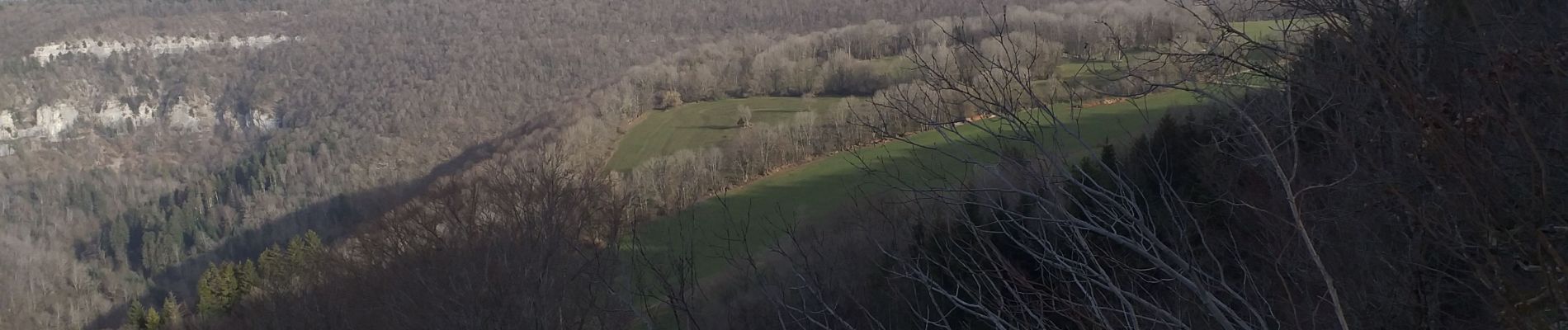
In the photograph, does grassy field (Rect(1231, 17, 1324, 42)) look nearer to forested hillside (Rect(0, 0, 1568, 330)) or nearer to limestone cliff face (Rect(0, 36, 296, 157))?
forested hillside (Rect(0, 0, 1568, 330))

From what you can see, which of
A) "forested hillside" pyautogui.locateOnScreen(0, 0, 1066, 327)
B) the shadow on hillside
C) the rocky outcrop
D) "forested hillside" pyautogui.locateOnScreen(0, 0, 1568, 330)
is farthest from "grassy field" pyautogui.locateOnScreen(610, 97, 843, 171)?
the rocky outcrop

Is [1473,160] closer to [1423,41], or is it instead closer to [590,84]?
[1423,41]

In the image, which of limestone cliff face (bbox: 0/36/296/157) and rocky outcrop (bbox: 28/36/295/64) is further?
rocky outcrop (bbox: 28/36/295/64)

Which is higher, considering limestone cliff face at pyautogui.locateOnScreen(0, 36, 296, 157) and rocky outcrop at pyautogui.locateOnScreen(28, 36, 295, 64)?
rocky outcrop at pyautogui.locateOnScreen(28, 36, 295, 64)

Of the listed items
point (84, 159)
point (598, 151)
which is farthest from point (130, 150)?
point (598, 151)

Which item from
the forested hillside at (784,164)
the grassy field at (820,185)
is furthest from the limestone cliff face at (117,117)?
the grassy field at (820,185)

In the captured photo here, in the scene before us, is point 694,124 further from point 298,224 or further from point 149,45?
point 149,45

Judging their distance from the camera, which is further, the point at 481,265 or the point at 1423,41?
the point at 481,265
